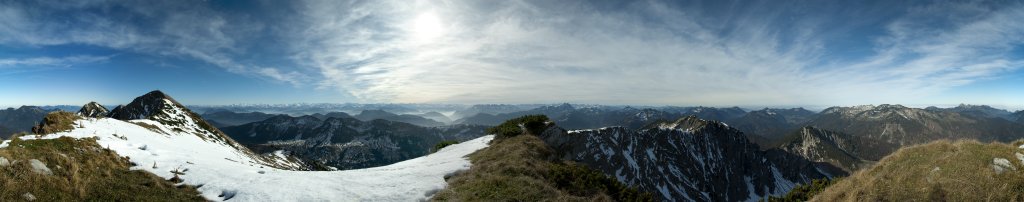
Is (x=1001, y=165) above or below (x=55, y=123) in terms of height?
below

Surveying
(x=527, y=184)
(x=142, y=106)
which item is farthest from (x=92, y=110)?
(x=527, y=184)

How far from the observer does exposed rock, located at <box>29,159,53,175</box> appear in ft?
54.7

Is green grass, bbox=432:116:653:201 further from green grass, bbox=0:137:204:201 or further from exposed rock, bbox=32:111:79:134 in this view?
exposed rock, bbox=32:111:79:134

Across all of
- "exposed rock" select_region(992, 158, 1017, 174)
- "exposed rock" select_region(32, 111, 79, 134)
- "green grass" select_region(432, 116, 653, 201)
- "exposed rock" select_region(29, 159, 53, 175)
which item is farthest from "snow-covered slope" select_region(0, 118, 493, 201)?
"exposed rock" select_region(992, 158, 1017, 174)

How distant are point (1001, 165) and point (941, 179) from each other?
370 cm

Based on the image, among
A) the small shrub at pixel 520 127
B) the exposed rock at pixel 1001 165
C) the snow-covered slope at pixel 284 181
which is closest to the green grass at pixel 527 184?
the snow-covered slope at pixel 284 181

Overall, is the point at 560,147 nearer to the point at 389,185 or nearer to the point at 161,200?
the point at 389,185

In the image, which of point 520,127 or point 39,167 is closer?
point 39,167

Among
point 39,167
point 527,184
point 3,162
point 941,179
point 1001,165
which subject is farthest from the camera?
point 527,184

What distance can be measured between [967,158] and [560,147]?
3208cm

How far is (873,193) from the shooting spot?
19.7m

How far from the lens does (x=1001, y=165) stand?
66.3 ft

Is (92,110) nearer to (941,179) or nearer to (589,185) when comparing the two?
(589,185)

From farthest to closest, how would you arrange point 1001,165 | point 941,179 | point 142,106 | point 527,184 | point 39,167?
point 142,106, point 527,184, point 1001,165, point 941,179, point 39,167
